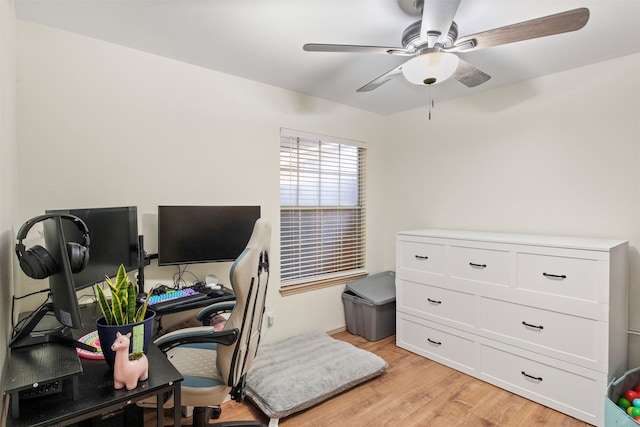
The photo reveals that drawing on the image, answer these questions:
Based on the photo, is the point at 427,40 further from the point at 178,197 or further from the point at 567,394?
the point at 567,394

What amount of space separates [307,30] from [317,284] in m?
2.26

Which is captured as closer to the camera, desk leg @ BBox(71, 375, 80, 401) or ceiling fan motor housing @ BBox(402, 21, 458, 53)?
desk leg @ BBox(71, 375, 80, 401)

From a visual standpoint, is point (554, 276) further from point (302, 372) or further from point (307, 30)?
point (307, 30)

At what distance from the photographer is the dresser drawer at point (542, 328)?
2070mm

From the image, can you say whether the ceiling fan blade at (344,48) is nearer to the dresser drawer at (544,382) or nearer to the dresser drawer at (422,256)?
the dresser drawer at (422,256)

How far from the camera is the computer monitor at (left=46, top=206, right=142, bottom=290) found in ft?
5.41

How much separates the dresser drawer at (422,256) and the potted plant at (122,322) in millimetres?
2313

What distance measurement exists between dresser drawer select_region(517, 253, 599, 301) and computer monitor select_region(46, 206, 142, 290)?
2.65 metres

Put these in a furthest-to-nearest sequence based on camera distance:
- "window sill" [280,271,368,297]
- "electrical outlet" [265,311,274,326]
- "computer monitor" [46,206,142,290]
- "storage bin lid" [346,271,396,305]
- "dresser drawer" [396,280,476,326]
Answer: "storage bin lid" [346,271,396,305] → "window sill" [280,271,368,297] → "electrical outlet" [265,311,274,326] → "dresser drawer" [396,280,476,326] → "computer monitor" [46,206,142,290]

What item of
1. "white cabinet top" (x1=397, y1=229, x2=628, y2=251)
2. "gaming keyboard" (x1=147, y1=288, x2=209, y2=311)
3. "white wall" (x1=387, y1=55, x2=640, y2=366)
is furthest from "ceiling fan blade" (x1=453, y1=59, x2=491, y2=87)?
"gaming keyboard" (x1=147, y1=288, x2=209, y2=311)


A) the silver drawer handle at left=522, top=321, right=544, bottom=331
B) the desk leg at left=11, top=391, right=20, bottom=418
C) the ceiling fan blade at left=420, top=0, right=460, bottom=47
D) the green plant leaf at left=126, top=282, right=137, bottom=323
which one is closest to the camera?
the desk leg at left=11, top=391, right=20, bottom=418

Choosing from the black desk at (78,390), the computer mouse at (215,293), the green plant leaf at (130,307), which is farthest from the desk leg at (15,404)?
the computer mouse at (215,293)

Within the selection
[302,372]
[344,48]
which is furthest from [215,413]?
[344,48]

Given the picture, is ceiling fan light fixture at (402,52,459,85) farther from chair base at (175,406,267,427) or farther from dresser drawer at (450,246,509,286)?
chair base at (175,406,267,427)
